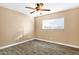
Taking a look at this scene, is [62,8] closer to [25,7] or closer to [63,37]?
[63,37]

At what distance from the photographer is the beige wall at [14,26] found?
1.46 metres

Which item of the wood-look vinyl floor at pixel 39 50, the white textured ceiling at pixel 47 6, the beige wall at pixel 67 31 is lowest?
the wood-look vinyl floor at pixel 39 50

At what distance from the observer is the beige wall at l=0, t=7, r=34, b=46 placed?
146 centimetres

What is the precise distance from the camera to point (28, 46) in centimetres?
155

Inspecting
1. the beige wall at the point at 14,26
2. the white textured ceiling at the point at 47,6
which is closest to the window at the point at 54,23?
the white textured ceiling at the point at 47,6

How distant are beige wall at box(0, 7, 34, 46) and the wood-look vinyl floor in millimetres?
131

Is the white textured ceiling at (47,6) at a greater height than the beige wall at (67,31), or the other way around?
the white textured ceiling at (47,6)

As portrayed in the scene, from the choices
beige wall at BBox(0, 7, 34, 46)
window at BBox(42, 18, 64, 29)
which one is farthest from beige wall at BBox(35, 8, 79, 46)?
beige wall at BBox(0, 7, 34, 46)

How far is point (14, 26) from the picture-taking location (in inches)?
59.7

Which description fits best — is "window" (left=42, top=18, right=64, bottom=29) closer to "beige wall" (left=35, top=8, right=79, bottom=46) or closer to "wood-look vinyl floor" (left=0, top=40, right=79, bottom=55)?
"beige wall" (left=35, top=8, right=79, bottom=46)

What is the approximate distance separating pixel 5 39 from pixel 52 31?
2.77ft

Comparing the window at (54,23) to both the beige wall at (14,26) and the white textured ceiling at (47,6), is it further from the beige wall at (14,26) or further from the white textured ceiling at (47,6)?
the beige wall at (14,26)

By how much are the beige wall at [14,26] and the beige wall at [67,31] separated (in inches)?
8.1
